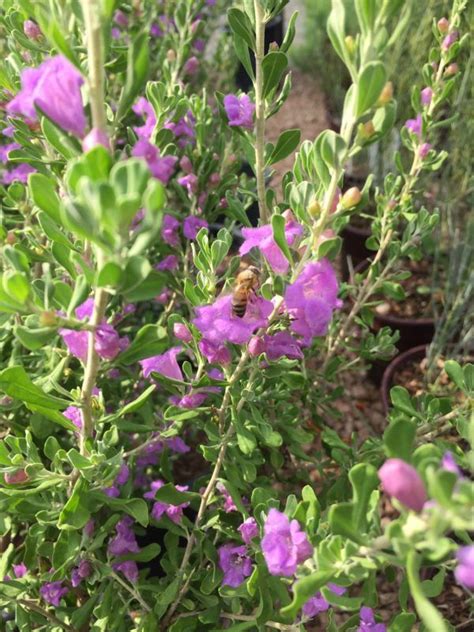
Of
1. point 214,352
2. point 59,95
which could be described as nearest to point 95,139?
point 59,95

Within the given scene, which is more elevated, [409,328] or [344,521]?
[344,521]

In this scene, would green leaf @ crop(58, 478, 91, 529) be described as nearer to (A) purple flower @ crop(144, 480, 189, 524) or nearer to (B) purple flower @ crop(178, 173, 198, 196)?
(A) purple flower @ crop(144, 480, 189, 524)

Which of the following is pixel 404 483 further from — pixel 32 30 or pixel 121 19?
pixel 121 19

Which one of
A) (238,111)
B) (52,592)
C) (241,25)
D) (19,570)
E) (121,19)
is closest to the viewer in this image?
(241,25)

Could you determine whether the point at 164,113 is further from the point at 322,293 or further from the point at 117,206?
the point at 117,206

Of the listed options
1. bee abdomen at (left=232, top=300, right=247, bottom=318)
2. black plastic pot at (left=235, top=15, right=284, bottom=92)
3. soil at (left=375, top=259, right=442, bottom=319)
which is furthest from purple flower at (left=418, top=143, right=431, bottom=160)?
black plastic pot at (left=235, top=15, right=284, bottom=92)

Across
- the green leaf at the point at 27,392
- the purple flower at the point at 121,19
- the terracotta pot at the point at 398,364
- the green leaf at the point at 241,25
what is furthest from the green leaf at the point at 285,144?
the purple flower at the point at 121,19

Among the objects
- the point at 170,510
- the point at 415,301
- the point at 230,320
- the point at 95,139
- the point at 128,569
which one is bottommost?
the point at 415,301

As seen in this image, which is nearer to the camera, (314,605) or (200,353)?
(314,605)
